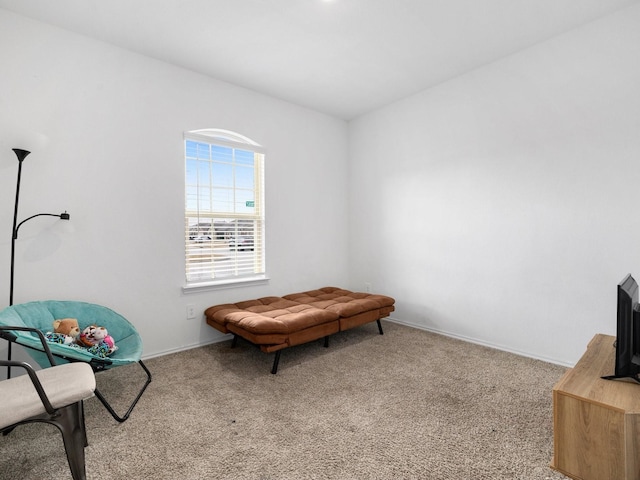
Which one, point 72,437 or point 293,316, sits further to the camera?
point 293,316

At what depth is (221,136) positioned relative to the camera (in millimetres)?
3500

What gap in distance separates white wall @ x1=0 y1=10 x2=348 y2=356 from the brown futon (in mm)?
333

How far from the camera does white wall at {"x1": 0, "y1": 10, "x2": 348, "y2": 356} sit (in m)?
2.45

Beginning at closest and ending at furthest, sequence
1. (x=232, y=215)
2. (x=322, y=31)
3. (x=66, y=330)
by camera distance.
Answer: (x=66, y=330) → (x=322, y=31) → (x=232, y=215)

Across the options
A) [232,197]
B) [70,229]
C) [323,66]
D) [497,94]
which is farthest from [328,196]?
[70,229]

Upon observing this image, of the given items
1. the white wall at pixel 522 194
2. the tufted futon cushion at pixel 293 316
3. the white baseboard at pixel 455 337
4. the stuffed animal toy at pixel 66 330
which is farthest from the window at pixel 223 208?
the white wall at pixel 522 194

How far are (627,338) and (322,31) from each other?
9.02 ft

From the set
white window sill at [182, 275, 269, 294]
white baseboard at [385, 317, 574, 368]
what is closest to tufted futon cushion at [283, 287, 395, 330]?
white window sill at [182, 275, 269, 294]

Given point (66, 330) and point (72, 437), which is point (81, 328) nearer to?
point (66, 330)

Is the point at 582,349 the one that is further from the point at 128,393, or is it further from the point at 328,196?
the point at 128,393

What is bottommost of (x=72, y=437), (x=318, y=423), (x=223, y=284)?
(x=318, y=423)

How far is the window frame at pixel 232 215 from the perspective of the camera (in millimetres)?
3270

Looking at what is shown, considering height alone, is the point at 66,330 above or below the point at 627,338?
below

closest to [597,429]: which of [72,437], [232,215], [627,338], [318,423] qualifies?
[627,338]
